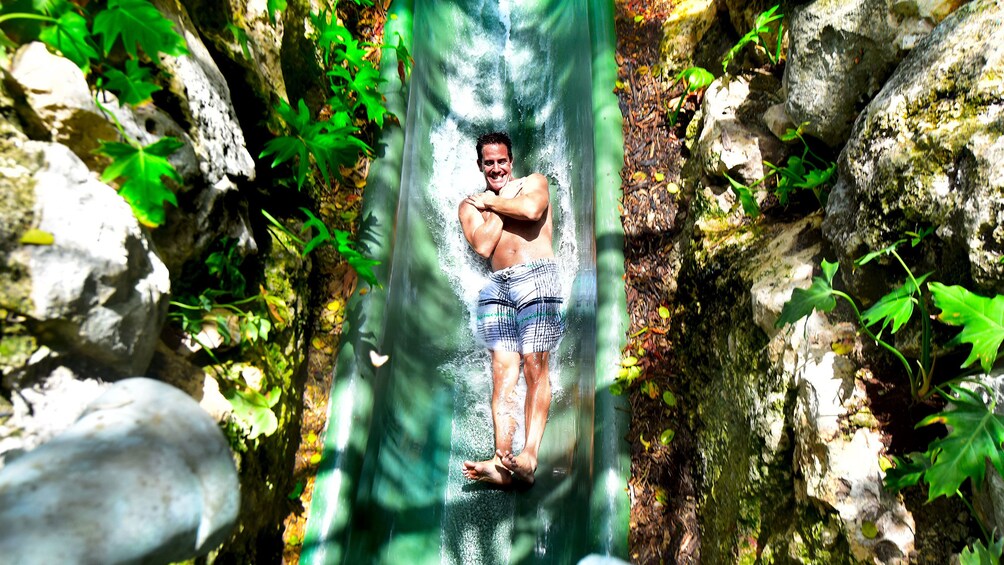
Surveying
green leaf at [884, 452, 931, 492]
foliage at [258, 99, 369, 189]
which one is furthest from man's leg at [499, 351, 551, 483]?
green leaf at [884, 452, 931, 492]

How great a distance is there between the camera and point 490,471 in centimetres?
267

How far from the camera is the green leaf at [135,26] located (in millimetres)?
1400

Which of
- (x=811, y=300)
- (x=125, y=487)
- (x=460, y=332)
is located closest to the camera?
(x=125, y=487)

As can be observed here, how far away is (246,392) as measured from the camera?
1.93 metres

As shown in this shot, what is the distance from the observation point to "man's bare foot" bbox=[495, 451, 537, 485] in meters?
2.64

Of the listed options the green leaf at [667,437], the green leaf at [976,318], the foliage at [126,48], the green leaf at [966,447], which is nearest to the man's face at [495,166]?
the green leaf at [667,437]

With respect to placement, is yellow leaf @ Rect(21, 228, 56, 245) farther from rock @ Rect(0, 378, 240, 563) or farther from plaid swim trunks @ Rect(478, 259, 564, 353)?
plaid swim trunks @ Rect(478, 259, 564, 353)

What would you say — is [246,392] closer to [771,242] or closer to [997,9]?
[771,242]

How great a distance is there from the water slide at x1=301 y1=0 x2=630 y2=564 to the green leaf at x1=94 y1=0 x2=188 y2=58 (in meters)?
1.33

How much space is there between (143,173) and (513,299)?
1.83 metres

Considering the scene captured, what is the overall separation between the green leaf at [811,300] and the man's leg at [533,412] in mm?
1387

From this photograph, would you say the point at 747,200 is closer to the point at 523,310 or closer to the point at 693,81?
the point at 693,81

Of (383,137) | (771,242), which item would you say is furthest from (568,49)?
(771,242)

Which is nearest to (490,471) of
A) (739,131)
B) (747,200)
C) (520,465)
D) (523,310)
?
(520,465)
